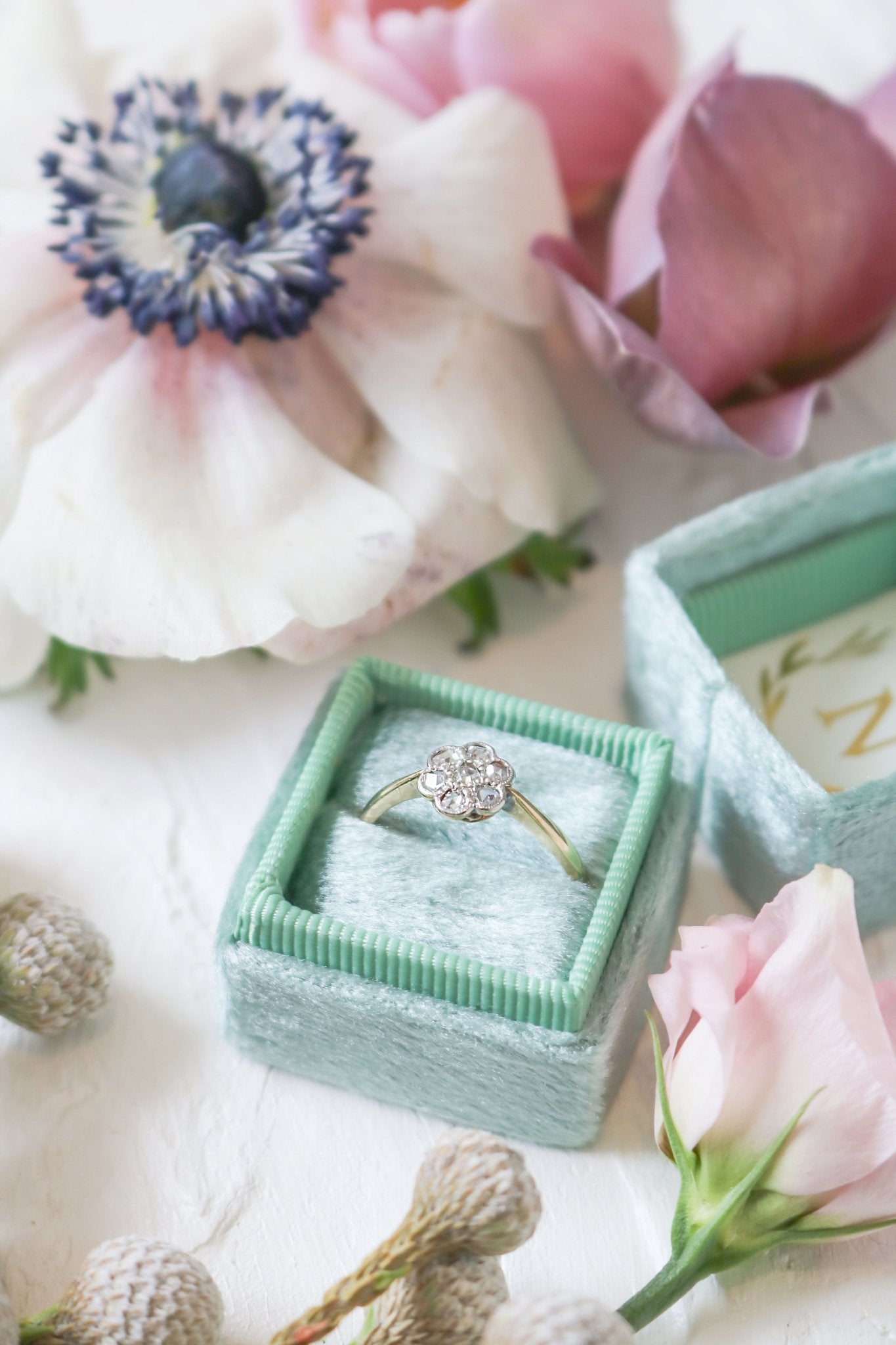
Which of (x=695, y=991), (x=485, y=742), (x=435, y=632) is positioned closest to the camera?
(x=695, y=991)

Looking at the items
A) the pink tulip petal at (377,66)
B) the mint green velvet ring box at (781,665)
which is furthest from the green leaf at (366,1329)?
the pink tulip petal at (377,66)

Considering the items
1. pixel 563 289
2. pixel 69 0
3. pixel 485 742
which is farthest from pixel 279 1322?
pixel 69 0

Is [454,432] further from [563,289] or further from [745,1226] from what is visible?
[745,1226]

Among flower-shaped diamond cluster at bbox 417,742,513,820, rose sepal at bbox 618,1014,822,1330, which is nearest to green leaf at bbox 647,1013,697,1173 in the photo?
rose sepal at bbox 618,1014,822,1330

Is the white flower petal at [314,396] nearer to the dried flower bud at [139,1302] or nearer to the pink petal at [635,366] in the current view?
the pink petal at [635,366]

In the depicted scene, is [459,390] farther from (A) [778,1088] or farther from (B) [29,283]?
(A) [778,1088]

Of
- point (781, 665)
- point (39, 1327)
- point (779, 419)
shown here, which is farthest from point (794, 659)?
point (39, 1327)
